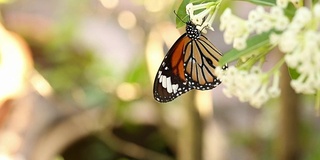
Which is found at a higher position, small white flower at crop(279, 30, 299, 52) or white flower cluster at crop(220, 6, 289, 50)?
white flower cluster at crop(220, 6, 289, 50)

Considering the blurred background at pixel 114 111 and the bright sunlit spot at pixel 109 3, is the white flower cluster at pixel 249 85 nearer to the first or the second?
the blurred background at pixel 114 111

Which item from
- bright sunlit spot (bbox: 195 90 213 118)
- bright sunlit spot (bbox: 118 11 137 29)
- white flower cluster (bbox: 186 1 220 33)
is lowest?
bright sunlit spot (bbox: 195 90 213 118)

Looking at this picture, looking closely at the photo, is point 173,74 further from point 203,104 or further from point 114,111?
point 114,111

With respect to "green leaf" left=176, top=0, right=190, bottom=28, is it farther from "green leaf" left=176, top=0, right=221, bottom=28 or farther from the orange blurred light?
the orange blurred light

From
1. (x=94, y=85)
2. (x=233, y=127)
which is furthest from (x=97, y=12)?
(x=233, y=127)

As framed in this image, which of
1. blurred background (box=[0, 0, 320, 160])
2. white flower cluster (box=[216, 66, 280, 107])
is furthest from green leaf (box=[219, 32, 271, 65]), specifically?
blurred background (box=[0, 0, 320, 160])

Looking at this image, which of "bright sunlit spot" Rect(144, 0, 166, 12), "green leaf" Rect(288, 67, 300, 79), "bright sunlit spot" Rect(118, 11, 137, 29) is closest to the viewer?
"green leaf" Rect(288, 67, 300, 79)

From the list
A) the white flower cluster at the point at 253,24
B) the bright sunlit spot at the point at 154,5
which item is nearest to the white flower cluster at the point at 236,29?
the white flower cluster at the point at 253,24

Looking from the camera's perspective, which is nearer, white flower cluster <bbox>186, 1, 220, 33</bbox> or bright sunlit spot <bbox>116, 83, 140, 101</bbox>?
white flower cluster <bbox>186, 1, 220, 33</bbox>
